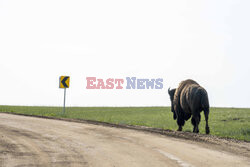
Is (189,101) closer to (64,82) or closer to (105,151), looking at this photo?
(105,151)

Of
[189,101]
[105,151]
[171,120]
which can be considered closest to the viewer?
[105,151]

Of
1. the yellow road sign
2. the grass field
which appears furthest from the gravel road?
the yellow road sign

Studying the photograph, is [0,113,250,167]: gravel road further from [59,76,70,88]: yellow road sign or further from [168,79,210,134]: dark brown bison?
[59,76,70,88]: yellow road sign

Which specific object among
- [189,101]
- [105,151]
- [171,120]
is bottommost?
[105,151]

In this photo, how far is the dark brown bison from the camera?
683 inches

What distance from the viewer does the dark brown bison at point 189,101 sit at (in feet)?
57.0

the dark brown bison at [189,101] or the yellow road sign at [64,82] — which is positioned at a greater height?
the yellow road sign at [64,82]

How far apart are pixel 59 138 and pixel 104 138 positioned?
1.53 m

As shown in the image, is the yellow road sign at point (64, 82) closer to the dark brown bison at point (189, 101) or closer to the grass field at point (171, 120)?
the grass field at point (171, 120)

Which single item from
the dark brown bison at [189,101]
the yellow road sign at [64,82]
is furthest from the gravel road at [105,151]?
the yellow road sign at [64,82]

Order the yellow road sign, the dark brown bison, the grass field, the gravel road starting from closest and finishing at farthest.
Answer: the gravel road → the dark brown bison → the grass field → the yellow road sign

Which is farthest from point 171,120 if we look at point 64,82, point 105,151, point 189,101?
point 105,151

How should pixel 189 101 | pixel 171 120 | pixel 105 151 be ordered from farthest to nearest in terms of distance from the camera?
pixel 171 120, pixel 189 101, pixel 105 151

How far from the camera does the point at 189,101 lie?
1800 centimetres
